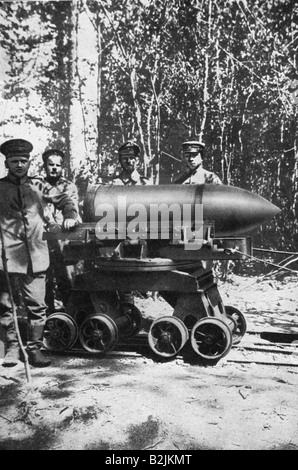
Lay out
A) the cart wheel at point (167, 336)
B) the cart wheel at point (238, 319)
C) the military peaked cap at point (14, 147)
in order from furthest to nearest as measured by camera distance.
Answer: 1. the cart wheel at point (238, 319)
2. the cart wheel at point (167, 336)
3. the military peaked cap at point (14, 147)

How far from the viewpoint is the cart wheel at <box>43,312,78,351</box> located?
4727 millimetres

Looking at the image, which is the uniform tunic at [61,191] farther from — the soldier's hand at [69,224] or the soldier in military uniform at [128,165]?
the soldier's hand at [69,224]

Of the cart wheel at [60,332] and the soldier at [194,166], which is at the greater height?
the soldier at [194,166]

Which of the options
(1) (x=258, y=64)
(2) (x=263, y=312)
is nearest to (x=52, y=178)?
(2) (x=263, y=312)

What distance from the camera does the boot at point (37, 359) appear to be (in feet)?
14.0

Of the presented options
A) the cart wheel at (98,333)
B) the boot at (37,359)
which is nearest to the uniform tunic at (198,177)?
the cart wheel at (98,333)

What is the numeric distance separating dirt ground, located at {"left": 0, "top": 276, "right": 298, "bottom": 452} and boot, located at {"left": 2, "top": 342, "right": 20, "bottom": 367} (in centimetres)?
8

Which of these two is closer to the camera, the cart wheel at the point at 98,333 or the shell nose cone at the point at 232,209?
the cart wheel at the point at 98,333

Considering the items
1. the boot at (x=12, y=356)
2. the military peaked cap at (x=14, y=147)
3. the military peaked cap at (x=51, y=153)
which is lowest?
the boot at (x=12, y=356)

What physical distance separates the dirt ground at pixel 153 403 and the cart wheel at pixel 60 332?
121 millimetres

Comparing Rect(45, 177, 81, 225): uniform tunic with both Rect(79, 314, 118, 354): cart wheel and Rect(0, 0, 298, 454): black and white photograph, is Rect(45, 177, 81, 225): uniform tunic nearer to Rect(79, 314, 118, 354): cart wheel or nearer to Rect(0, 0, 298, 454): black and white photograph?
Rect(0, 0, 298, 454): black and white photograph

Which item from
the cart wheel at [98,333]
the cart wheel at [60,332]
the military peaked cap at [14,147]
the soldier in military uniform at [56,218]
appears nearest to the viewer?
the military peaked cap at [14,147]

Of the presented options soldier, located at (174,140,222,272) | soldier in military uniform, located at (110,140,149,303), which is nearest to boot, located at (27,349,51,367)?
soldier in military uniform, located at (110,140,149,303)

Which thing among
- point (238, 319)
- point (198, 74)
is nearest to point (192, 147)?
point (238, 319)
